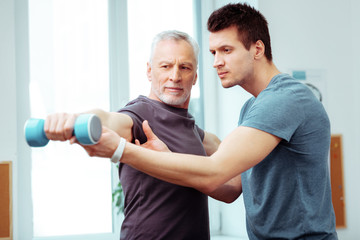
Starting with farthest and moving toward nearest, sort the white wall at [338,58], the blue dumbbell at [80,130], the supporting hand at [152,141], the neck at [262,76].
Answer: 1. the white wall at [338,58]
2. the neck at [262,76]
3. the supporting hand at [152,141]
4. the blue dumbbell at [80,130]

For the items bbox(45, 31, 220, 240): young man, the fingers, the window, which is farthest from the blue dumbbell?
the window

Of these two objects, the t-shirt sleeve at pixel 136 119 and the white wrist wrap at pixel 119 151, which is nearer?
the white wrist wrap at pixel 119 151

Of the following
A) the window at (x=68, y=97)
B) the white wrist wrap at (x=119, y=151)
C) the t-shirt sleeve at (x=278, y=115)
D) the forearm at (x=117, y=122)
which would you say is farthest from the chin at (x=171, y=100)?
the window at (x=68, y=97)

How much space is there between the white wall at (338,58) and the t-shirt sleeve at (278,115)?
155 centimetres

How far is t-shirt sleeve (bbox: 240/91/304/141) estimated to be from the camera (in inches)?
45.3

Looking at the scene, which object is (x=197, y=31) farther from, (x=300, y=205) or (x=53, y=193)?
(x=300, y=205)

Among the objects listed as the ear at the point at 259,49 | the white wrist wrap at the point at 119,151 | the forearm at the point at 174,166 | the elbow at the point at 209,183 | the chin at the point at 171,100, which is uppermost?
the ear at the point at 259,49

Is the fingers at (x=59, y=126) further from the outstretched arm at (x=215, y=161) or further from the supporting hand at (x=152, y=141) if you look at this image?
the supporting hand at (x=152, y=141)

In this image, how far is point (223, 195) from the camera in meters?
1.61

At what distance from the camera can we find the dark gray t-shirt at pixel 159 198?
1.29 m

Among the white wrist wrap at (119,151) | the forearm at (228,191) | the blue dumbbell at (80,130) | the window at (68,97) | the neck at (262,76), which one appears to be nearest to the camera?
the blue dumbbell at (80,130)

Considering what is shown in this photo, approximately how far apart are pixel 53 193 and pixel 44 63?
906 millimetres

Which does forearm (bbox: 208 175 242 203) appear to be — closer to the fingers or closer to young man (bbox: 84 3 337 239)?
young man (bbox: 84 3 337 239)

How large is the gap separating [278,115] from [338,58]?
1910mm
